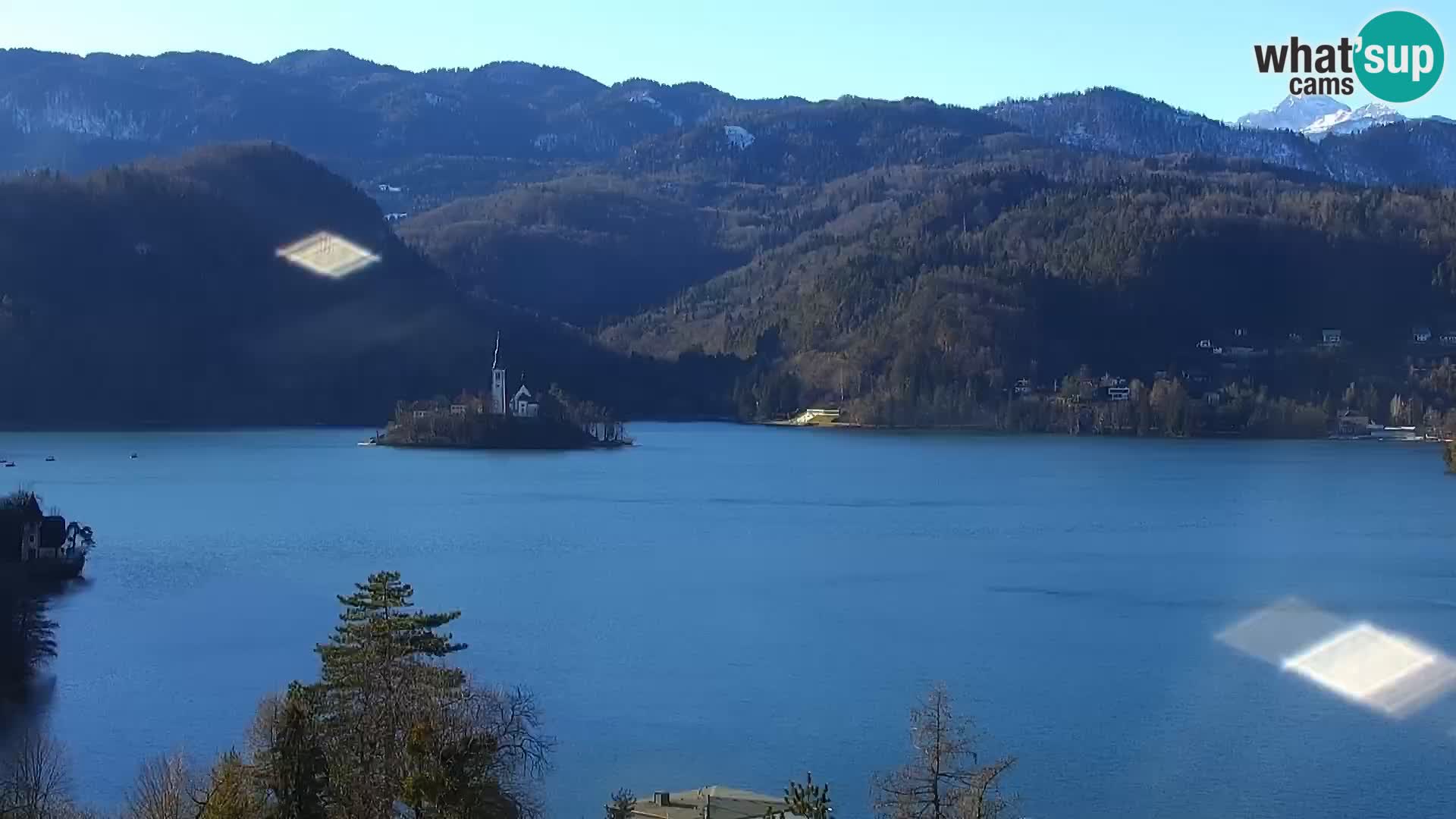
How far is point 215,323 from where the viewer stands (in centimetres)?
9475

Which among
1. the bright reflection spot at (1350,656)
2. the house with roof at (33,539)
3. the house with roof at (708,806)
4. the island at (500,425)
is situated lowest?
the bright reflection spot at (1350,656)

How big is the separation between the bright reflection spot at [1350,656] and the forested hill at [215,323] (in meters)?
67.0

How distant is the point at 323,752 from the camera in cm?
1102

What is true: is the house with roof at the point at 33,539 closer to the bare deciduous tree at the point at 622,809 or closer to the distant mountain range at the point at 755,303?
the bare deciduous tree at the point at 622,809

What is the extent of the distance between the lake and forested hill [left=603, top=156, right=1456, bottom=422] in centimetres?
3387

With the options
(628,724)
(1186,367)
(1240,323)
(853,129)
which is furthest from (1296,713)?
(853,129)

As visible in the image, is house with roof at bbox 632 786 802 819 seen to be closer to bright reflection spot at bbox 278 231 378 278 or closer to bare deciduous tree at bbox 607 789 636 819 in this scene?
bare deciduous tree at bbox 607 789 636 819

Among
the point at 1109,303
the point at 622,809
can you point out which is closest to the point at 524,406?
the point at 1109,303

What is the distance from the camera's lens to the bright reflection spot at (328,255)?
102750 mm

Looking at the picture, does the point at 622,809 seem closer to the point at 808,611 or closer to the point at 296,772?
the point at 296,772

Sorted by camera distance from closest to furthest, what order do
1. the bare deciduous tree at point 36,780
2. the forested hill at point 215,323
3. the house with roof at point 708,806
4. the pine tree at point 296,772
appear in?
the pine tree at point 296,772 → the bare deciduous tree at point 36,780 → the house with roof at point 708,806 → the forested hill at point 215,323

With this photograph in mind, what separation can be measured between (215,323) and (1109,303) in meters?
45.6

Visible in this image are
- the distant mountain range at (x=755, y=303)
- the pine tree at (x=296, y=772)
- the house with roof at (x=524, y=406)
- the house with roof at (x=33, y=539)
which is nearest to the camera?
the pine tree at (x=296, y=772)

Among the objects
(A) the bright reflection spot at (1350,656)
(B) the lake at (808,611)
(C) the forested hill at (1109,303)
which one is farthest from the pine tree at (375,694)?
(C) the forested hill at (1109,303)
